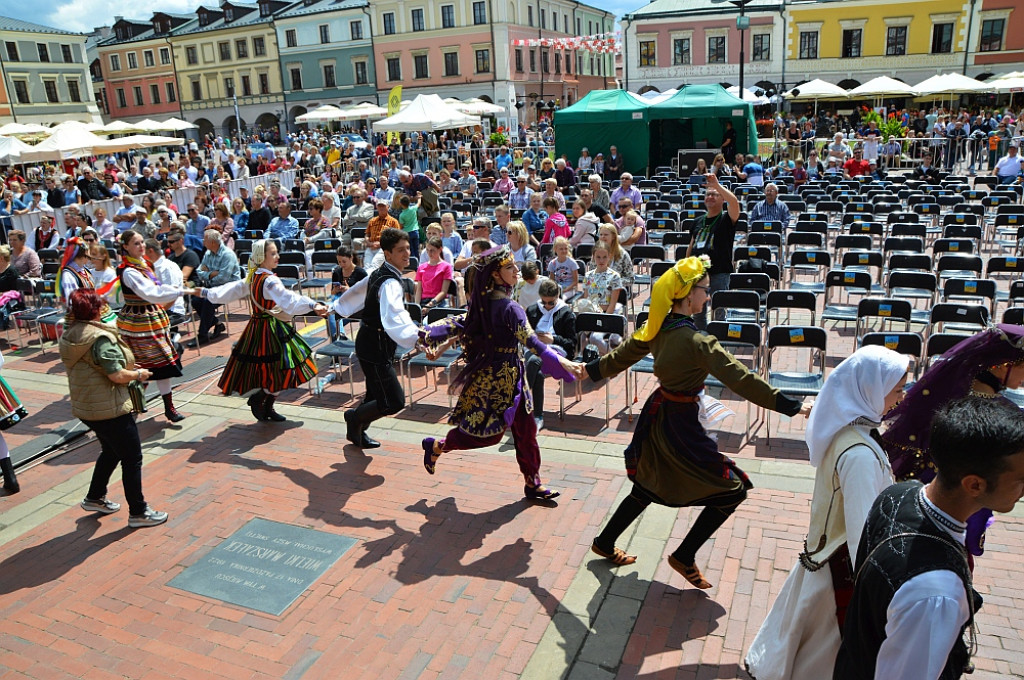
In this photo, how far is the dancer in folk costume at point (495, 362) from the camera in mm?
5254

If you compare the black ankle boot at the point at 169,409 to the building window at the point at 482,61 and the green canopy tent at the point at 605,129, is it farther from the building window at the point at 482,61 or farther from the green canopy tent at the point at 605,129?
the building window at the point at 482,61

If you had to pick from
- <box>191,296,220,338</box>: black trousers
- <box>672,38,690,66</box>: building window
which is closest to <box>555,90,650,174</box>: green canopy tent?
<box>191,296,220,338</box>: black trousers

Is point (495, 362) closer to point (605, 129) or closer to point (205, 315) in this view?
point (205, 315)

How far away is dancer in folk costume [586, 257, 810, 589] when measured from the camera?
4098 mm

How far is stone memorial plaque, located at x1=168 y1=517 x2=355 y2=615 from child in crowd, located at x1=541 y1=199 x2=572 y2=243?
6713mm

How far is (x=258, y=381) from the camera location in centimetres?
702

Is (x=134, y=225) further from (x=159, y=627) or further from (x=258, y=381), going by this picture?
(x=159, y=627)

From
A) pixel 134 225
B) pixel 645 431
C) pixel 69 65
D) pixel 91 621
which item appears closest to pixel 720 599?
pixel 645 431

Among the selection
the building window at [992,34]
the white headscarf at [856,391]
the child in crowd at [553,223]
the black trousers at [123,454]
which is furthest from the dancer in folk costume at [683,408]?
the building window at [992,34]

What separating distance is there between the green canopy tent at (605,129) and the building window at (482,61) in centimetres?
3333

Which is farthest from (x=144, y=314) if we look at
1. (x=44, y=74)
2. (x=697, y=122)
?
(x=44, y=74)

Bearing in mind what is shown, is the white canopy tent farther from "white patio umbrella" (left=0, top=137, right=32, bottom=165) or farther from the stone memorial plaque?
the stone memorial plaque

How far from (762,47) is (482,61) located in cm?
1838

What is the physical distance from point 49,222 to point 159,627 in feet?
38.1
